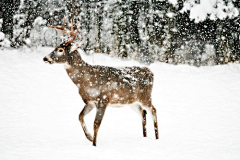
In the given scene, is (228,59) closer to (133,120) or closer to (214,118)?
(214,118)

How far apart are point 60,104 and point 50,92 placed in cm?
100

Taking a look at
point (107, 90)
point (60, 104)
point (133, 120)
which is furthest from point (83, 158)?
point (60, 104)

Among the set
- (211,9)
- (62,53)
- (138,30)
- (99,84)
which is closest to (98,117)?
(99,84)

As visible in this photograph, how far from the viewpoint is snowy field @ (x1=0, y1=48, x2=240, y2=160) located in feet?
11.9

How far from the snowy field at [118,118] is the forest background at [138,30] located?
1.63 m

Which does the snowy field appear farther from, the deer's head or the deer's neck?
the deer's head

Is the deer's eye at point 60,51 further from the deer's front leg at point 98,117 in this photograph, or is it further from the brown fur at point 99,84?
the deer's front leg at point 98,117

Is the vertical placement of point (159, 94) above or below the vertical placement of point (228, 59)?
below

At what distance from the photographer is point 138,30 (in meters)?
13.4

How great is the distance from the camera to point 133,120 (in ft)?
20.0

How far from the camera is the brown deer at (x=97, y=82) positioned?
3842mm

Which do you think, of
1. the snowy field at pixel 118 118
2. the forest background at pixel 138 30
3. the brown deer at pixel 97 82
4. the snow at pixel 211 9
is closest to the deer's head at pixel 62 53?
the brown deer at pixel 97 82

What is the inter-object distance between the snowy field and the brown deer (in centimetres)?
76

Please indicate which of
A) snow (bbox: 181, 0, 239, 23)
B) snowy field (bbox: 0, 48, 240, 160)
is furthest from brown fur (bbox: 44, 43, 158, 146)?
snow (bbox: 181, 0, 239, 23)
